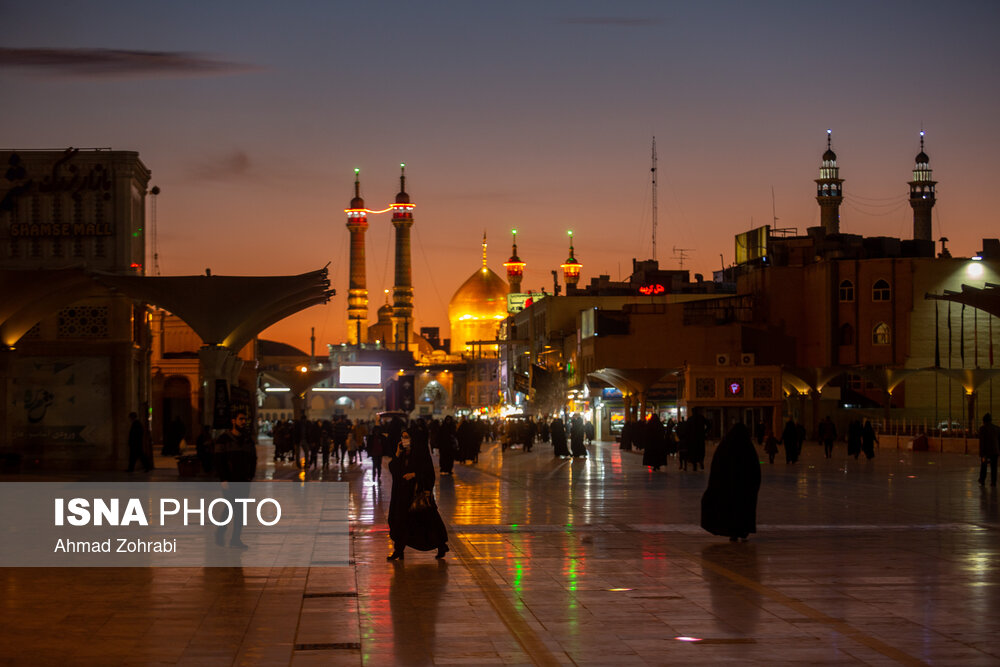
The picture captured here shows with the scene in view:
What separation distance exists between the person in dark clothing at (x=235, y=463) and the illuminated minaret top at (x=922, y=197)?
3834 inches

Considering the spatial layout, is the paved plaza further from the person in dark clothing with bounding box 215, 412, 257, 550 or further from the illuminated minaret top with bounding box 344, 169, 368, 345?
the illuminated minaret top with bounding box 344, 169, 368, 345

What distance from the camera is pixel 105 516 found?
16922mm

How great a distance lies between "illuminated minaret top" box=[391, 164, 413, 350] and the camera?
463ft

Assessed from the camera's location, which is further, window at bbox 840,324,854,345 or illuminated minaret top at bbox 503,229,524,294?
illuminated minaret top at bbox 503,229,524,294

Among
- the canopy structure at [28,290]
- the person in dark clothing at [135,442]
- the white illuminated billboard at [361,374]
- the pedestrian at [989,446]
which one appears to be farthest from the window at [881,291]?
the white illuminated billboard at [361,374]

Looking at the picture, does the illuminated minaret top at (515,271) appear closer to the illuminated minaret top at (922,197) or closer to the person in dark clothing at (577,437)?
the illuminated minaret top at (922,197)

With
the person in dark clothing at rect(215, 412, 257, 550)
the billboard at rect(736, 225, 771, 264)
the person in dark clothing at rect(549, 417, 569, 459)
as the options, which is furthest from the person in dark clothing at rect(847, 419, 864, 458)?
the billboard at rect(736, 225, 771, 264)

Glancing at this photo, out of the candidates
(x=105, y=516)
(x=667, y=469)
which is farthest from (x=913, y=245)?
(x=105, y=516)

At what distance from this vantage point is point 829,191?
109m

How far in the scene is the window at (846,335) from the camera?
5847 cm

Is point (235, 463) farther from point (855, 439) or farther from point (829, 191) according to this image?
point (829, 191)

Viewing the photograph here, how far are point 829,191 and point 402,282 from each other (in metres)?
48.5

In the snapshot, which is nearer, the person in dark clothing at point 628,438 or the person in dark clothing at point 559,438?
the person in dark clothing at point 559,438

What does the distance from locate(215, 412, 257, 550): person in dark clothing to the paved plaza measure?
4.20ft
